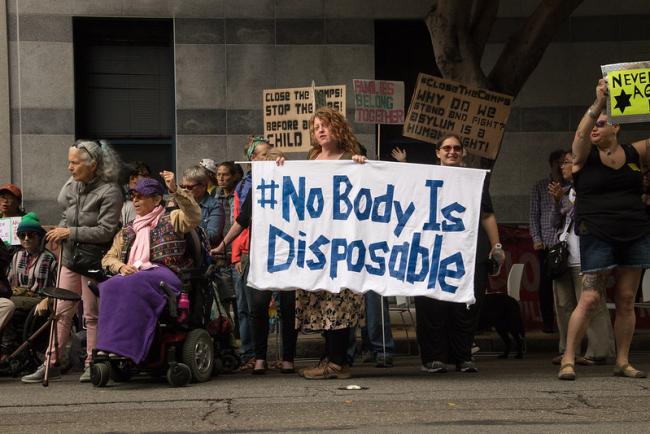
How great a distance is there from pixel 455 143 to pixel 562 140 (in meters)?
6.48

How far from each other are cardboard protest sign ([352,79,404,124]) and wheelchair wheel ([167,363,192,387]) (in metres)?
4.14

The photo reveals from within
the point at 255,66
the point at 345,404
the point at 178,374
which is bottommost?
the point at 345,404

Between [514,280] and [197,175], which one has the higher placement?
[197,175]

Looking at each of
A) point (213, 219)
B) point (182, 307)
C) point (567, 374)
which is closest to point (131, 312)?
point (182, 307)

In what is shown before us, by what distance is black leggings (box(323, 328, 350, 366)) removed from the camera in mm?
9688

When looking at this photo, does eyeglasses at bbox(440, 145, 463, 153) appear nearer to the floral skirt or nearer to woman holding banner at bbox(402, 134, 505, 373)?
woman holding banner at bbox(402, 134, 505, 373)

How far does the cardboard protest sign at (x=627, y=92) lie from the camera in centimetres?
925

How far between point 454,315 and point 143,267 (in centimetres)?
269

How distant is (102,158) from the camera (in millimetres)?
10453

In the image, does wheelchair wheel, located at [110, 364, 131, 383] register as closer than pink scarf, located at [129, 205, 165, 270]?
No

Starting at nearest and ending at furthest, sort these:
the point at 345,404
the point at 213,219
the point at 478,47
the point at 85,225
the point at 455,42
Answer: the point at 345,404
the point at 85,225
the point at 213,219
the point at 455,42
the point at 478,47

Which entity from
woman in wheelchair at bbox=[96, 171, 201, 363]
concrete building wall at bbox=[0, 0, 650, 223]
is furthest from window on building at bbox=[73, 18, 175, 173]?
woman in wheelchair at bbox=[96, 171, 201, 363]

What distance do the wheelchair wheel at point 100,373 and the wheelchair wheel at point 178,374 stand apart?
1.66 feet

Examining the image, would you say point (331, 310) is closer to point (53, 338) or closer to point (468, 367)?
point (468, 367)
